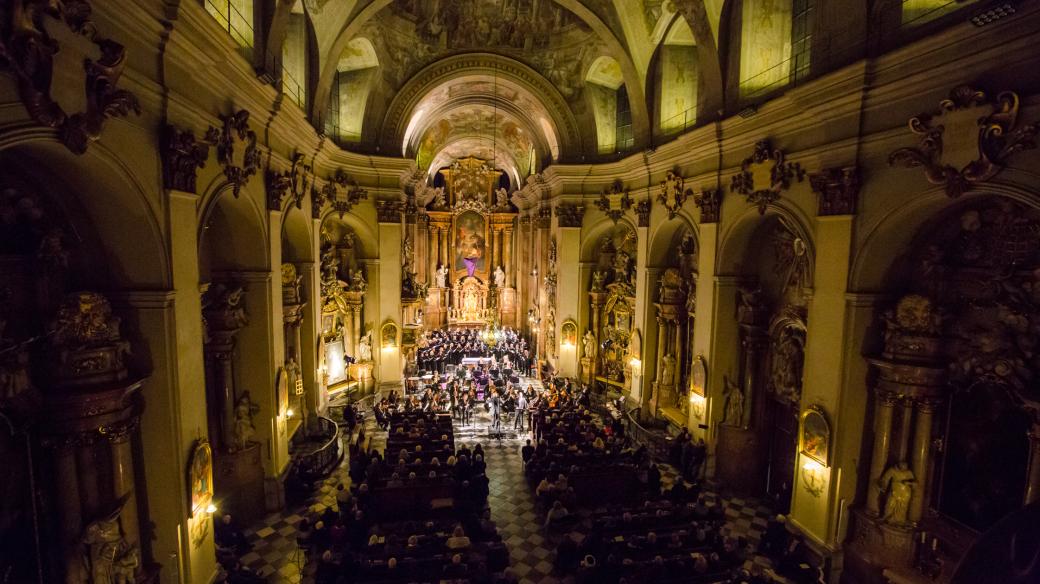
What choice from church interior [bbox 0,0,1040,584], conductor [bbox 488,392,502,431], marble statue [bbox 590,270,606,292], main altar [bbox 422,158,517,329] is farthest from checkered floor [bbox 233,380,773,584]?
main altar [bbox 422,158,517,329]

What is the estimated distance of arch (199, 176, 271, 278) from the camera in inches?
385

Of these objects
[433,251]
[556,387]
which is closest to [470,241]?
[433,251]

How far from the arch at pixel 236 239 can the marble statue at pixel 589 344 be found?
12634 millimetres

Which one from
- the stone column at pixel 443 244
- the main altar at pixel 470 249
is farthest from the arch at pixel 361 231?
the stone column at pixel 443 244

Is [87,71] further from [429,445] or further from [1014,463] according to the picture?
[1014,463]

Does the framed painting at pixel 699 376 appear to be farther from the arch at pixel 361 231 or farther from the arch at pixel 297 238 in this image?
the arch at pixel 361 231

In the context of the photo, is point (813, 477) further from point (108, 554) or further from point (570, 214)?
point (570, 214)

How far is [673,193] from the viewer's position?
1417cm

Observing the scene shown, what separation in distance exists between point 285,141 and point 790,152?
11.5 metres

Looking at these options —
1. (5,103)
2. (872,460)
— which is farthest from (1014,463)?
(5,103)

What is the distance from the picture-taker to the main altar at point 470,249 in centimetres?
3353

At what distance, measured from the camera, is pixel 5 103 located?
14.0 feet

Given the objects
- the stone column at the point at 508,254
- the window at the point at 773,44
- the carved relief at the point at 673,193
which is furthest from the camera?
the stone column at the point at 508,254

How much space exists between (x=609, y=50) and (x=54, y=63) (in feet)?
49.4
